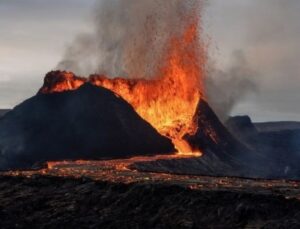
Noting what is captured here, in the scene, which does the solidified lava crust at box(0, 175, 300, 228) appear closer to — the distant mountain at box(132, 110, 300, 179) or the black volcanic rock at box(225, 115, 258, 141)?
the distant mountain at box(132, 110, 300, 179)

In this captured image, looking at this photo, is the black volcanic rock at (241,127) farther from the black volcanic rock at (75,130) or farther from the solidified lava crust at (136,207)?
the solidified lava crust at (136,207)

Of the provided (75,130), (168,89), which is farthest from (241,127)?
(75,130)

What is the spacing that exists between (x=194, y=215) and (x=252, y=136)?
9633 cm

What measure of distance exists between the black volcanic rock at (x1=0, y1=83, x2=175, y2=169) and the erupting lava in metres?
4.50

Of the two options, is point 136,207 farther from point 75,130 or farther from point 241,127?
point 241,127

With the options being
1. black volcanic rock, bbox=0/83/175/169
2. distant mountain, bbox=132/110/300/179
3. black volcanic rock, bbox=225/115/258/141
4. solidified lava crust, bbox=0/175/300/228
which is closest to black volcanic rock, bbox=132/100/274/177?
distant mountain, bbox=132/110/300/179

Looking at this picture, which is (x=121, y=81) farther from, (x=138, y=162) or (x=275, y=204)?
(x=275, y=204)

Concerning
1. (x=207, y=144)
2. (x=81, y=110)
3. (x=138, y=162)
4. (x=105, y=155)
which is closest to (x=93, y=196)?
(x=138, y=162)

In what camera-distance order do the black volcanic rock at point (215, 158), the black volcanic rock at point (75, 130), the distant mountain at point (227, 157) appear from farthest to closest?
the black volcanic rock at point (75, 130), the distant mountain at point (227, 157), the black volcanic rock at point (215, 158)

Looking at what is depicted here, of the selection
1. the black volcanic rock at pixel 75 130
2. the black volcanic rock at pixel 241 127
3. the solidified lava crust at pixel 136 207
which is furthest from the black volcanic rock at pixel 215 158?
the solidified lava crust at pixel 136 207

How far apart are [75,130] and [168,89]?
23059mm

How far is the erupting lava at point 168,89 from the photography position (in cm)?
9069

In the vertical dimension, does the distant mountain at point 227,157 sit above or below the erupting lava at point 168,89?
below

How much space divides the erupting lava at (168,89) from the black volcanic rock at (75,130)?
450cm
